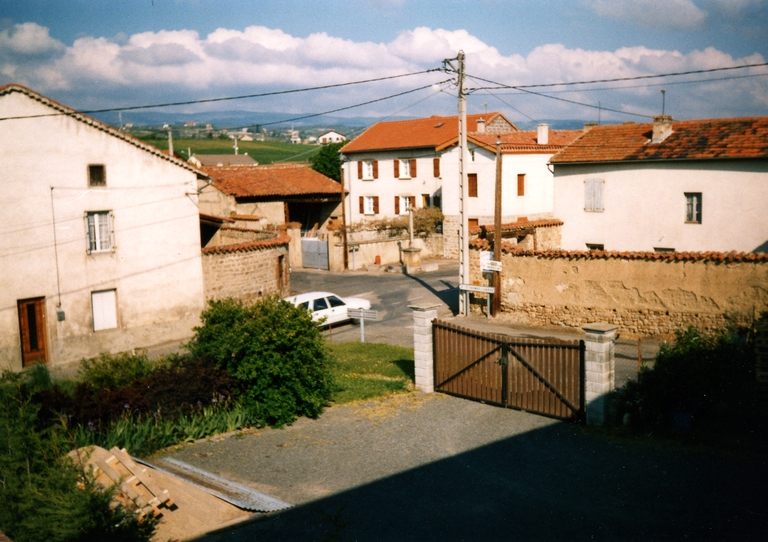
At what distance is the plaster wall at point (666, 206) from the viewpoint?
24594mm

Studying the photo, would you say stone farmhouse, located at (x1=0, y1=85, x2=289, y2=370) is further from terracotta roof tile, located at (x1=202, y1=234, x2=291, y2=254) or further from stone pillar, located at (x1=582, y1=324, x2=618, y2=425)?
stone pillar, located at (x1=582, y1=324, x2=618, y2=425)

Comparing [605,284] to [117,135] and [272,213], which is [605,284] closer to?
[117,135]

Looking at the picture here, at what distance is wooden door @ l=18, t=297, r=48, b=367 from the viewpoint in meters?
20.0

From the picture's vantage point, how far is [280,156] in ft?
332

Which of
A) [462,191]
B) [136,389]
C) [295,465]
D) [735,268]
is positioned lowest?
[295,465]

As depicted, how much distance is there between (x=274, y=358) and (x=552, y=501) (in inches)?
238

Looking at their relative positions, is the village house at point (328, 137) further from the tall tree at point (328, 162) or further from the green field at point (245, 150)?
the tall tree at point (328, 162)

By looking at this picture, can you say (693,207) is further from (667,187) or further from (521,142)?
(521,142)

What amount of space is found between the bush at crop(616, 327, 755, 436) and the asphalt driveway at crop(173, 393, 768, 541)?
31.1 inches

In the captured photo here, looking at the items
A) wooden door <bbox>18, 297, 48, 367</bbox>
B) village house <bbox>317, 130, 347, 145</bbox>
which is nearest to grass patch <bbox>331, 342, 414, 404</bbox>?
wooden door <bbox>18, 297, 48, 367</bbox>

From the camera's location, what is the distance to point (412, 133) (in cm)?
4728

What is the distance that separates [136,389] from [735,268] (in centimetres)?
1534

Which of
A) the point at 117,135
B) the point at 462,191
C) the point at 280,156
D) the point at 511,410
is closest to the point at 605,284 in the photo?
the point at 462,191

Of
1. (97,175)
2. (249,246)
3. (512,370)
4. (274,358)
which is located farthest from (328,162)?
(512,370)
